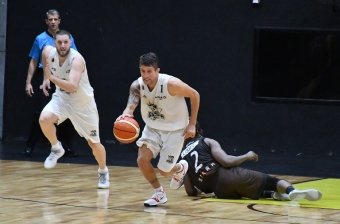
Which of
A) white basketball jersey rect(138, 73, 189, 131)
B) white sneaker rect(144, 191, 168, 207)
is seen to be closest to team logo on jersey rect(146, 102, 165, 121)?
white basketball jersey rect(138, 73, 189, 131)

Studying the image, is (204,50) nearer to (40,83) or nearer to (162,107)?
(40,83)

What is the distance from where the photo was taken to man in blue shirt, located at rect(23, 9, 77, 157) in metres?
11.0

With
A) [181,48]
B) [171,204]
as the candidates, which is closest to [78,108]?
[171,204]

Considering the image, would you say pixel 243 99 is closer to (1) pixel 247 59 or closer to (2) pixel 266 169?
(1) pixel 247 59

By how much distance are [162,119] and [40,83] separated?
4801mm


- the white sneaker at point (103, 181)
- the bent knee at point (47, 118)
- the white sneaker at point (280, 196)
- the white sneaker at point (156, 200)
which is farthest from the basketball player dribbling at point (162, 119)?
the bent knee at point (47, 118)

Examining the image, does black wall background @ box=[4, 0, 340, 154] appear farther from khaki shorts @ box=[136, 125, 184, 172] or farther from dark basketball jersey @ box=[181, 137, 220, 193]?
khaki shorts @ box=[136, 125, 184, 172]

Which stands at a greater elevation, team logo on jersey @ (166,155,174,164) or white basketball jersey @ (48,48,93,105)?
white basketball jersey @ (48,48,93,105)

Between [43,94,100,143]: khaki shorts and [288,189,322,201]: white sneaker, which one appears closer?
[288,189,322,201]: white sneaker

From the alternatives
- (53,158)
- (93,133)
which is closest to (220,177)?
(93,133)

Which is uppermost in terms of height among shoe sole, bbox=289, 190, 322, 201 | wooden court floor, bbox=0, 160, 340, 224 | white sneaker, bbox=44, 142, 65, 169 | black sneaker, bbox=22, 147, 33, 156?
white sneaker, bbox=44, 142, 65, 169

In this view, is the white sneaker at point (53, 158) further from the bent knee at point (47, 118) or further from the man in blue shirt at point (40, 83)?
the man in blue shirt at point (40, 83)

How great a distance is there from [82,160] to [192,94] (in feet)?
14.3

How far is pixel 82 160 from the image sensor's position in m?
11.3
